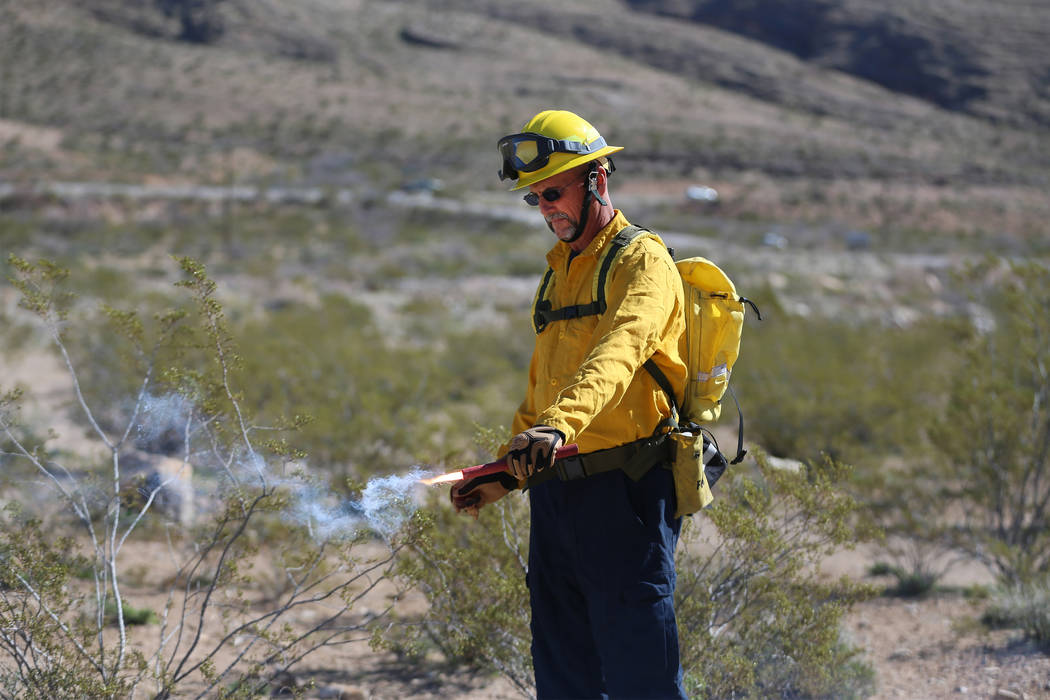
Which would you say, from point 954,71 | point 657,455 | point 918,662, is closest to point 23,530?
point 657,455

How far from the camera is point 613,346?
2164 millimetres

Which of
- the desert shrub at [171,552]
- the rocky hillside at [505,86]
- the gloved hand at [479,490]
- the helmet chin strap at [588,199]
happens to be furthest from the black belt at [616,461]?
the rocky hillside at [505,86]

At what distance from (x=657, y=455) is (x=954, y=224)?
39533mm

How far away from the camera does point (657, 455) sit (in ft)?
8.05

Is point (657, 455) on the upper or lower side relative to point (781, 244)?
upper

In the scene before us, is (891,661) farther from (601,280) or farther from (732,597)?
(601,280)

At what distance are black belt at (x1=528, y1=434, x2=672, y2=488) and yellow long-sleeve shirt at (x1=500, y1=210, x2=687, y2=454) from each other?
1.0 inches

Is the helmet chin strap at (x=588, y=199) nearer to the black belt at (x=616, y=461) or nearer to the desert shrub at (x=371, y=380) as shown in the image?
the black belt at (x=616, y=461)

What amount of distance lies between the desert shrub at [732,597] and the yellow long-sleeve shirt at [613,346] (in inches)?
42.6

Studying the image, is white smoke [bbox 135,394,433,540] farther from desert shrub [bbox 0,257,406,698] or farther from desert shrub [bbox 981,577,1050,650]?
desert shrub [bbox 981,577,1050,650]

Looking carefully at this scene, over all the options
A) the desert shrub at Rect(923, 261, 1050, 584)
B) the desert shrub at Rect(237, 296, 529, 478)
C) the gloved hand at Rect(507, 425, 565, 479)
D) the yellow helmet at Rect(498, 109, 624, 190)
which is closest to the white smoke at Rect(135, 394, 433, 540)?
the desert shrub at Rect(237, 296, 529, 478)

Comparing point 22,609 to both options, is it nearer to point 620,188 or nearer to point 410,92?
point 620,188

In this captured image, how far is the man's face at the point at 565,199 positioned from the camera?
2518 mm

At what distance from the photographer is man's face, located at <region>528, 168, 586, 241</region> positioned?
99.1 inches
